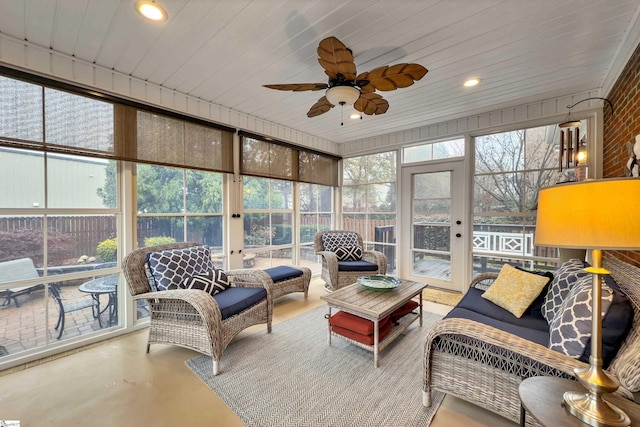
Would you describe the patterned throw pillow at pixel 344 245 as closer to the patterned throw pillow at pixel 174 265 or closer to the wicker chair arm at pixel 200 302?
the patterned throw pillow at pixel 174 265

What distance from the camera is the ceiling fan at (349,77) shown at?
1610mm

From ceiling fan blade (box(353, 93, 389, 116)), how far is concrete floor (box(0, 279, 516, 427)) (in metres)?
2.28

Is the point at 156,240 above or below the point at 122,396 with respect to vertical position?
above

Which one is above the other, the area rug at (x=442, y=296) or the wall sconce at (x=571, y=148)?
the wall sconce at (x=571, y=148)

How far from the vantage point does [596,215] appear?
0.90 metres

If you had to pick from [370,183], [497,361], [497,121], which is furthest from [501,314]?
[370,183]

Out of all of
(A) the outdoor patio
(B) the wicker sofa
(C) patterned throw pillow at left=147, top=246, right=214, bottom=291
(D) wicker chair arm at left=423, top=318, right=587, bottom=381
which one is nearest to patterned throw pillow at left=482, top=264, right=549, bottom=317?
(B) the wicker sofa

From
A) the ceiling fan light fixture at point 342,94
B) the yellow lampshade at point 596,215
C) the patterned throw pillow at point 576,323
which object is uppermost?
the ceiling fan light fixture at point 342,94

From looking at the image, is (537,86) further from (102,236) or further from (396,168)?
(102,236)

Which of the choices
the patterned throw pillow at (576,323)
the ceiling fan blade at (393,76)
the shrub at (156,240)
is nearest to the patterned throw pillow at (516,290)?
the patterned throw pillow at (576,323)

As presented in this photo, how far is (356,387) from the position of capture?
70.4 inches

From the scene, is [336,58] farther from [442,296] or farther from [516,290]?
[442,296]

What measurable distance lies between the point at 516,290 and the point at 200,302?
2.46 metres

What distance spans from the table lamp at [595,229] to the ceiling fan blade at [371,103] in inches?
58.3
